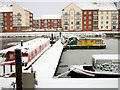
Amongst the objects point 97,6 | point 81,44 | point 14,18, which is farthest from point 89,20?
point 81,44

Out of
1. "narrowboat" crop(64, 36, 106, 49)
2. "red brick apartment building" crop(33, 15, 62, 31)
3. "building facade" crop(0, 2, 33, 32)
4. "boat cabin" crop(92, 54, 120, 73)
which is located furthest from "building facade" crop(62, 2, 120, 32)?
"boat cabin" crop(92, 54, 120, 73)

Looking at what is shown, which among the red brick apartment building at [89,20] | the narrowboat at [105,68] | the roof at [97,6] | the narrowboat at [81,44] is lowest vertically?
the narrowboat at [105,68]

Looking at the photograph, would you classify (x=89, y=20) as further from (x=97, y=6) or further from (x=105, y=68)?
(x=105, y=68)

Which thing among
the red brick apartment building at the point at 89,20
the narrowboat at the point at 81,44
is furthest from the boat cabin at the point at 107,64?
the red brick apartment building at the point at 89,20

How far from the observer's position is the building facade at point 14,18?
5337 centimetres

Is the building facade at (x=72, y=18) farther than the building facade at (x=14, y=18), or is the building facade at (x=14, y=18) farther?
the building facade at (x=14, y=18)

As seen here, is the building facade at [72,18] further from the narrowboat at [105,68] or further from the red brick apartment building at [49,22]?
the narrowboat at [105,68]

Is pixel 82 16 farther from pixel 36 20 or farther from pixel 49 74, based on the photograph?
pixel 49 74

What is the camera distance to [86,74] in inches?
404

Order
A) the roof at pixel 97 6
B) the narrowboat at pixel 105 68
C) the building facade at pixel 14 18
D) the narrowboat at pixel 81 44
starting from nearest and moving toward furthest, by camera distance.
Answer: the narrowboat at pixel 105 68 < the narrowboat at pixel 81 44 < the roof at pixel 97 6 < the building facade at pixel 14 18

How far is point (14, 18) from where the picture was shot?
54281 millimetres

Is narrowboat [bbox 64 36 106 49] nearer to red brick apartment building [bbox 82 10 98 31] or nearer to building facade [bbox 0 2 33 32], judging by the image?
red brick apartment building [bbox 82 10 98 31]

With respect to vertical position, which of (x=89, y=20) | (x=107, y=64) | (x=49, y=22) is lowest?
(x=107, y=64)

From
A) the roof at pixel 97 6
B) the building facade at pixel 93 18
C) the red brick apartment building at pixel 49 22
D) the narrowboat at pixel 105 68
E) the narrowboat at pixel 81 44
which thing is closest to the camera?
the narrowboat at pixel 105 68
